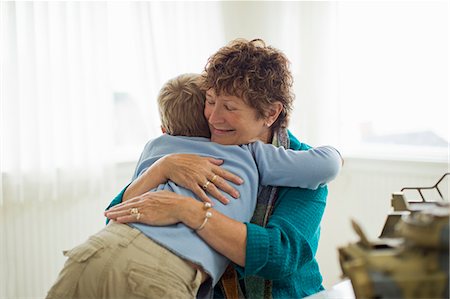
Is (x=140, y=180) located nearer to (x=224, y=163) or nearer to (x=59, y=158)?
(x=224, y=163)

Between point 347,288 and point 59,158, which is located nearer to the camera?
point 347,288

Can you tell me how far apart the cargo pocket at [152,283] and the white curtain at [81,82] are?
65.5 inches

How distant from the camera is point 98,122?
10.8 feet

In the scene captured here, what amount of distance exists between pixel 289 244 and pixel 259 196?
0.20 meters

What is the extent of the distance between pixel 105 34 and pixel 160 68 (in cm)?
41

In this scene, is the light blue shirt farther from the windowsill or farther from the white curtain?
the windowsill

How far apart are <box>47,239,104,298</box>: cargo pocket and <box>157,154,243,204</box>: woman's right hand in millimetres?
308

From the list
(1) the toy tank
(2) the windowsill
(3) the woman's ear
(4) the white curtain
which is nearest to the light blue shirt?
(3) the woman's ear

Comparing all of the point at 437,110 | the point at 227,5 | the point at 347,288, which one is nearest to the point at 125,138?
the point at 227,5

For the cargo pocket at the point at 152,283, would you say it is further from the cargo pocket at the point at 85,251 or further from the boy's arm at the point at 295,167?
the boy's arm at the point at 295,167

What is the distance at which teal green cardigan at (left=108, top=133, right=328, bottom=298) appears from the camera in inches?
66.9

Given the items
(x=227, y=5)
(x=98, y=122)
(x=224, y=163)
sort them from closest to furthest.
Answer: (x=224, y=163), (x=98, y=122), (x=227, y=5)

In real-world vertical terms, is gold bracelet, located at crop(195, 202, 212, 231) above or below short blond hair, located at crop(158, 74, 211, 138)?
below

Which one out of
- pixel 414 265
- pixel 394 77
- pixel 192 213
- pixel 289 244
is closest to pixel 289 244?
pixel 289 244
